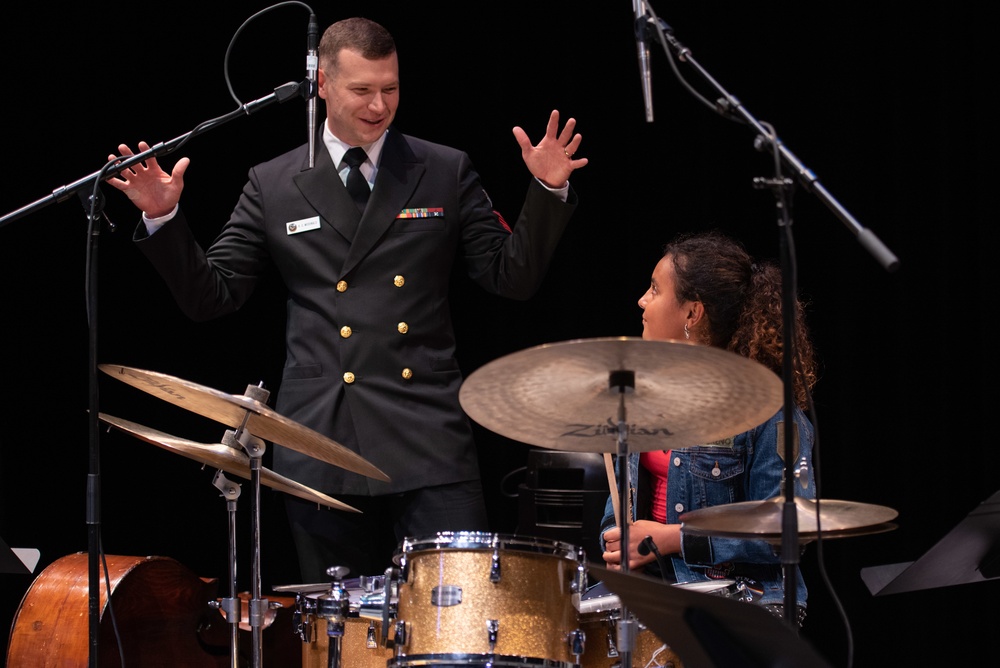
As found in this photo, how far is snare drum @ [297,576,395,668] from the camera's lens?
8.36 feet

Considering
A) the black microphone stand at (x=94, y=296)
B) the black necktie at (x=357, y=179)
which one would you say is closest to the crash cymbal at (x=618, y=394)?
the black microphone stand at (x=94, y=296)

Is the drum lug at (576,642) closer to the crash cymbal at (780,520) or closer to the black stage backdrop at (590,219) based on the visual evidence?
the crash cymbal at (780,520)

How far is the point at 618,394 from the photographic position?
7.31 feet

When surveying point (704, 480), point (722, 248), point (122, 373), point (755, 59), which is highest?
point (755, 59)

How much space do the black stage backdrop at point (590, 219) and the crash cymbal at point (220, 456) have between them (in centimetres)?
137

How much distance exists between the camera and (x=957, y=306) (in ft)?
11.6

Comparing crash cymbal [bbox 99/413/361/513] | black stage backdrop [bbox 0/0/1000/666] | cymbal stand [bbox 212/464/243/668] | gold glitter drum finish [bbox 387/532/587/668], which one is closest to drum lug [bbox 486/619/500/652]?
gold glitter drum finish [bbox 387/532/587/668]

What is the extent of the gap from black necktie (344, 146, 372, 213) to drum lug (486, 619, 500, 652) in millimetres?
1195

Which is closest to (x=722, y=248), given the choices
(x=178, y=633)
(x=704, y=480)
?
(x=704, y=480)

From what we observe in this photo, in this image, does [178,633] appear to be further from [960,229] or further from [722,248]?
[960,229]

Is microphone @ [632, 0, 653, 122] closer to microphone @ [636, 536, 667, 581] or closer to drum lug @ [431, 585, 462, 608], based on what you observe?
microphone @ [636, 536, 667, 581]

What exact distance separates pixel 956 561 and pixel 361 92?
1.73 m

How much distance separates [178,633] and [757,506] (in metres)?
1.77

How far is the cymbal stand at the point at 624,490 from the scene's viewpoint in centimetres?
221
